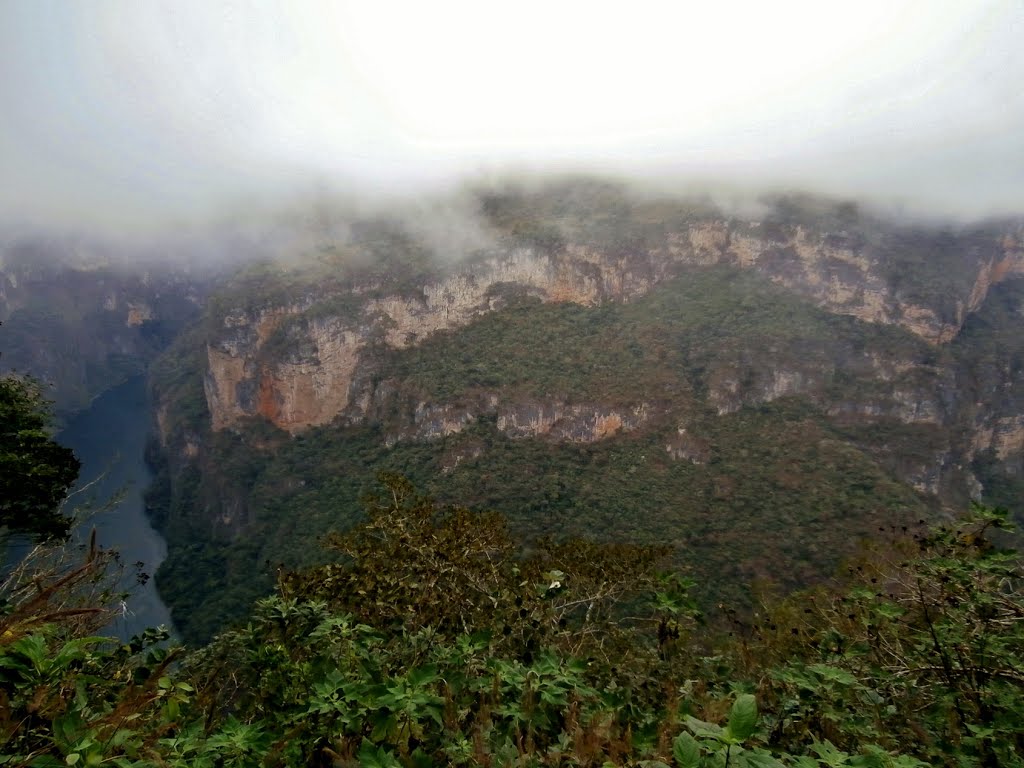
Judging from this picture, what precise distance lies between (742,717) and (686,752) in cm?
21

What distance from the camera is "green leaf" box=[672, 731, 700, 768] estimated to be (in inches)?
65.2

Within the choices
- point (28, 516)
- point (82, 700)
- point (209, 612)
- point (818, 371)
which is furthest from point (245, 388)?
point (82, 700)

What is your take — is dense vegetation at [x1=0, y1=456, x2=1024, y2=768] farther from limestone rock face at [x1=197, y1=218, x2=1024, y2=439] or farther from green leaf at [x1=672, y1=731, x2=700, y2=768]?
limestone rock face at [x1=197, y1=218, x2=1024, y2=439]

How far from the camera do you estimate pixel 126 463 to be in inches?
3607

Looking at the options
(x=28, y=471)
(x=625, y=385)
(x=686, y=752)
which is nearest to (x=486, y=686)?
(x=686, y=752)

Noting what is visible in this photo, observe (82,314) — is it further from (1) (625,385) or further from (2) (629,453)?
(2) (629,453)

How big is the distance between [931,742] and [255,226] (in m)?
142

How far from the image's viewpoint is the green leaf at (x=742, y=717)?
1.61 metres

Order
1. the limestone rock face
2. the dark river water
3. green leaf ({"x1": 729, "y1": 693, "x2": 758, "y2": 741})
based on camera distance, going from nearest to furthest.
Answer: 1. green leaf ({"x1": 729, "y1": 693, "x2": 758, "y2": 741})
2. the dark river water
3. the limestone rock face

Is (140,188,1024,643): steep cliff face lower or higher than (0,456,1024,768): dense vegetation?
lower

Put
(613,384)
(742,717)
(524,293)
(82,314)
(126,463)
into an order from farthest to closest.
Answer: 1. (82,314)
2. (126,463)
3. (524,293)
4. (613,384)
5. (742,717)

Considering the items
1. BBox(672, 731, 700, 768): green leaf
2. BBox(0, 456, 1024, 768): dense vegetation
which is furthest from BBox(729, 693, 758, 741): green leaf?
BBox(672, 731, 700, 768): green leaf

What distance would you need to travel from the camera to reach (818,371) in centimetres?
6631

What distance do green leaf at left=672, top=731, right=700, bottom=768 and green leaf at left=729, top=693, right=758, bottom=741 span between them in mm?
140
